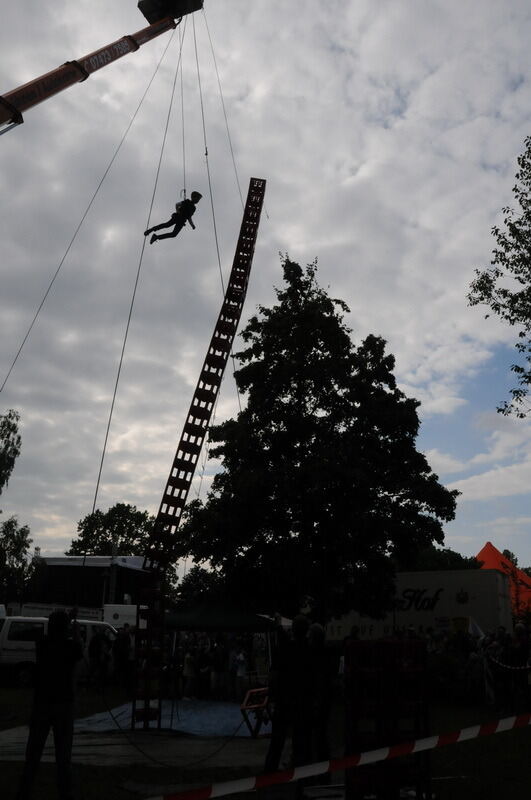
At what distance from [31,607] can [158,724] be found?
1745cm

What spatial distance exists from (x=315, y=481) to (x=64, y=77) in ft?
50.3

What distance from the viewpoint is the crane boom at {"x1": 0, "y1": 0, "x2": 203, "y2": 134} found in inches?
440

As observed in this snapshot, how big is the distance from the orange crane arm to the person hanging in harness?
9.33ft

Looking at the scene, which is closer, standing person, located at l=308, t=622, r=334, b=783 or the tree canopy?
standing person, located at l=308, t=622, r=334, b=783

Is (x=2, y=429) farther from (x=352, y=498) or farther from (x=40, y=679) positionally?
(x=40, y=679)

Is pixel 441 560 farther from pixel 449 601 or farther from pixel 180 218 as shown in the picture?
pixel 180 218

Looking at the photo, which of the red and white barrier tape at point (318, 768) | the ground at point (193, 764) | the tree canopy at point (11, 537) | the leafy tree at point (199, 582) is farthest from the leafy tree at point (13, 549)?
the red and white barrier tape at point (318, 768)

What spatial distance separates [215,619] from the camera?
18.0 metres

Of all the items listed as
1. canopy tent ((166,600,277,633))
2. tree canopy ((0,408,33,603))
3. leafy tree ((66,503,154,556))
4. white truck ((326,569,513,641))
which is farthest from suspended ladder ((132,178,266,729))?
leafy tree ((66,503,154,556))

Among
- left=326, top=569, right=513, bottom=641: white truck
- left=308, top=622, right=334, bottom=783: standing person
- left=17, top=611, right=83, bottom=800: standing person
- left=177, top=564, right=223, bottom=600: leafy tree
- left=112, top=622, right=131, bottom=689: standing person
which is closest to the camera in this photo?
left=17, top=611, right=83, bottom=800: standing person

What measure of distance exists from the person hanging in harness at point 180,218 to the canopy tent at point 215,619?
8.74 meters

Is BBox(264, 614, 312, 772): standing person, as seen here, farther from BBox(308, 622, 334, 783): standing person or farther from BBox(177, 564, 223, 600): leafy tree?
BBox(177, 564, 223, 600): leafy tree

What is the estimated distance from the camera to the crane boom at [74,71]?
11164 millimetres

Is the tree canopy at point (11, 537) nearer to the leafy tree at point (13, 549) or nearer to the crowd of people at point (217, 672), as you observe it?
the leafy tree at point (13, 549)
